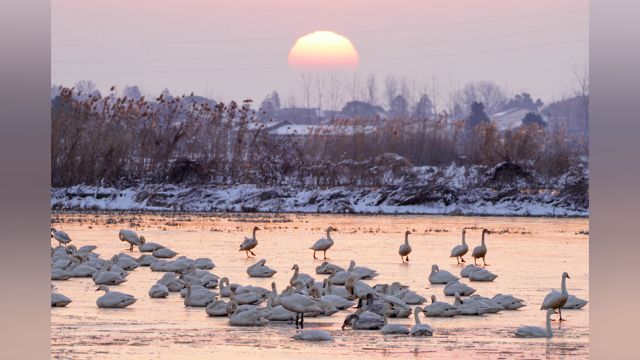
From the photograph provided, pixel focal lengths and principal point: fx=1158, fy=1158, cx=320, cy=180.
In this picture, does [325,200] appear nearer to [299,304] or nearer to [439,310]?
[439,310]

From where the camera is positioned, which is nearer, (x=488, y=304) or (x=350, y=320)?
(x=350, y=320)

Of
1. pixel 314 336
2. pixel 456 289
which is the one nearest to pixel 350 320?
pixel 314 336

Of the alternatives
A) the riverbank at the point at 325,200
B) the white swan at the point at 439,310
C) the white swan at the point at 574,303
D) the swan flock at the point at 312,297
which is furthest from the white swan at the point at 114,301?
the riverbank at the point at 325,200

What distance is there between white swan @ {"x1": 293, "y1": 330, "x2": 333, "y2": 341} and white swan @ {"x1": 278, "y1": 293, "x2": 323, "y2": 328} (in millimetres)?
1044

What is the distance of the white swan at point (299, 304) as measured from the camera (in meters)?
12.5

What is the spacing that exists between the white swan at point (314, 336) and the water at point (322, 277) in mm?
131

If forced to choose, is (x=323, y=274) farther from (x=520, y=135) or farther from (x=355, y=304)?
(x=520, y=135)

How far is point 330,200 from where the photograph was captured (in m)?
35.4

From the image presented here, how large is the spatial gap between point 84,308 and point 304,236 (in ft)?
39.0

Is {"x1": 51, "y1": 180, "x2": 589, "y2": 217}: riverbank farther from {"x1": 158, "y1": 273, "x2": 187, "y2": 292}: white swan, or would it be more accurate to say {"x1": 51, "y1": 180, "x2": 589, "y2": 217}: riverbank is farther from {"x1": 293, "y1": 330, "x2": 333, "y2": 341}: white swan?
{"x1": 293, "y1": 330, "x2": 333, "y2": 341}: white swan

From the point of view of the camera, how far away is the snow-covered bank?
115ft

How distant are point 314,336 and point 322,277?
21.6ft

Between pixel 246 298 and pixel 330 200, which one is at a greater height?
pixel 330 200

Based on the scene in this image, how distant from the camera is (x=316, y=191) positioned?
3647cm
